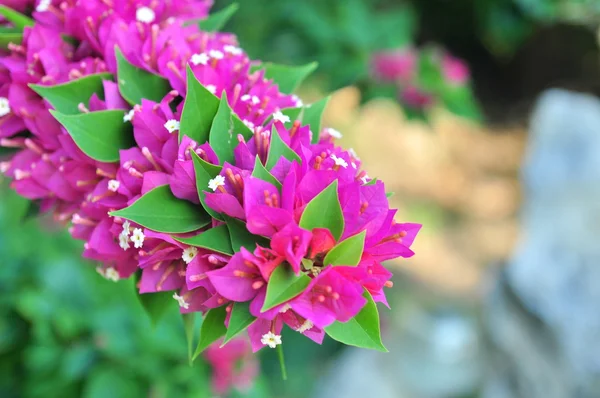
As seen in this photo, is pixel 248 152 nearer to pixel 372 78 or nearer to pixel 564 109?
pixel 372 78

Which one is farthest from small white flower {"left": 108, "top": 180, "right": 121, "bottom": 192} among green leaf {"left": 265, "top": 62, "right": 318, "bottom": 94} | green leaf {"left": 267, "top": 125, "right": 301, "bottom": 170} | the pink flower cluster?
green leaf {"left": 265, "top": 62, "right": 318, "bottom": 94}

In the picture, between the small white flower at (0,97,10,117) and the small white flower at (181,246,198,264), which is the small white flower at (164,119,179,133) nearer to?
the small white flower at (181,246,198,264)

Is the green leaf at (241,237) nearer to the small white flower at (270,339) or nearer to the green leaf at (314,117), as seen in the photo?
the small white flower at (270,339)

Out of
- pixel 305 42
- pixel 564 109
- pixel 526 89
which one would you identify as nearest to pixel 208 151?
pixel 305 42

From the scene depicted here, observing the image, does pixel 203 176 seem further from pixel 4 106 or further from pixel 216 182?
pixel 4 106

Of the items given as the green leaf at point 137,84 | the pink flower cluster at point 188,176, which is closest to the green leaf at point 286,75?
the pink flower cluster at point 188,176
